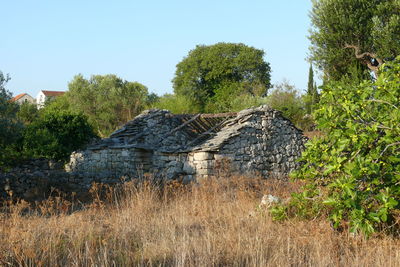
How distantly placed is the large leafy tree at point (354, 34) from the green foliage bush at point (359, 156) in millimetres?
14053

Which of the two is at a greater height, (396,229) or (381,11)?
(381,11)

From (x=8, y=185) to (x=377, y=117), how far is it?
36.5 feet

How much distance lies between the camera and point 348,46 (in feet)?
69.3

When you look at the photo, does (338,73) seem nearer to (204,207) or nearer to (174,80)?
(204,207)

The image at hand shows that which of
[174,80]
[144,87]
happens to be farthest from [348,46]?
[174,80]

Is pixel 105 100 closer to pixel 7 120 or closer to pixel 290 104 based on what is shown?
pixel 290 104

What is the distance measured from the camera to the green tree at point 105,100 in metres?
41.2

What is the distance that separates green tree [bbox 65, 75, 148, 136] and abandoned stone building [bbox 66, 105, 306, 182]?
22396mm

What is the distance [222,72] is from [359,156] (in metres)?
42.8

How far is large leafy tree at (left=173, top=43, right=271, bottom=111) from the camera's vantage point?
47.5 m

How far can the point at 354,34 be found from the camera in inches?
829

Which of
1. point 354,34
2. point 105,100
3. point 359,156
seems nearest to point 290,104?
point 354,34

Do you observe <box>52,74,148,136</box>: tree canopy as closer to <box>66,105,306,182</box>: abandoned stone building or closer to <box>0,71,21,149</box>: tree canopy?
<box>66,105,306,182</box>: abandoned stone building

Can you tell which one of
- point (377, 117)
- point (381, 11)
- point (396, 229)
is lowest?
point (396, 229)
